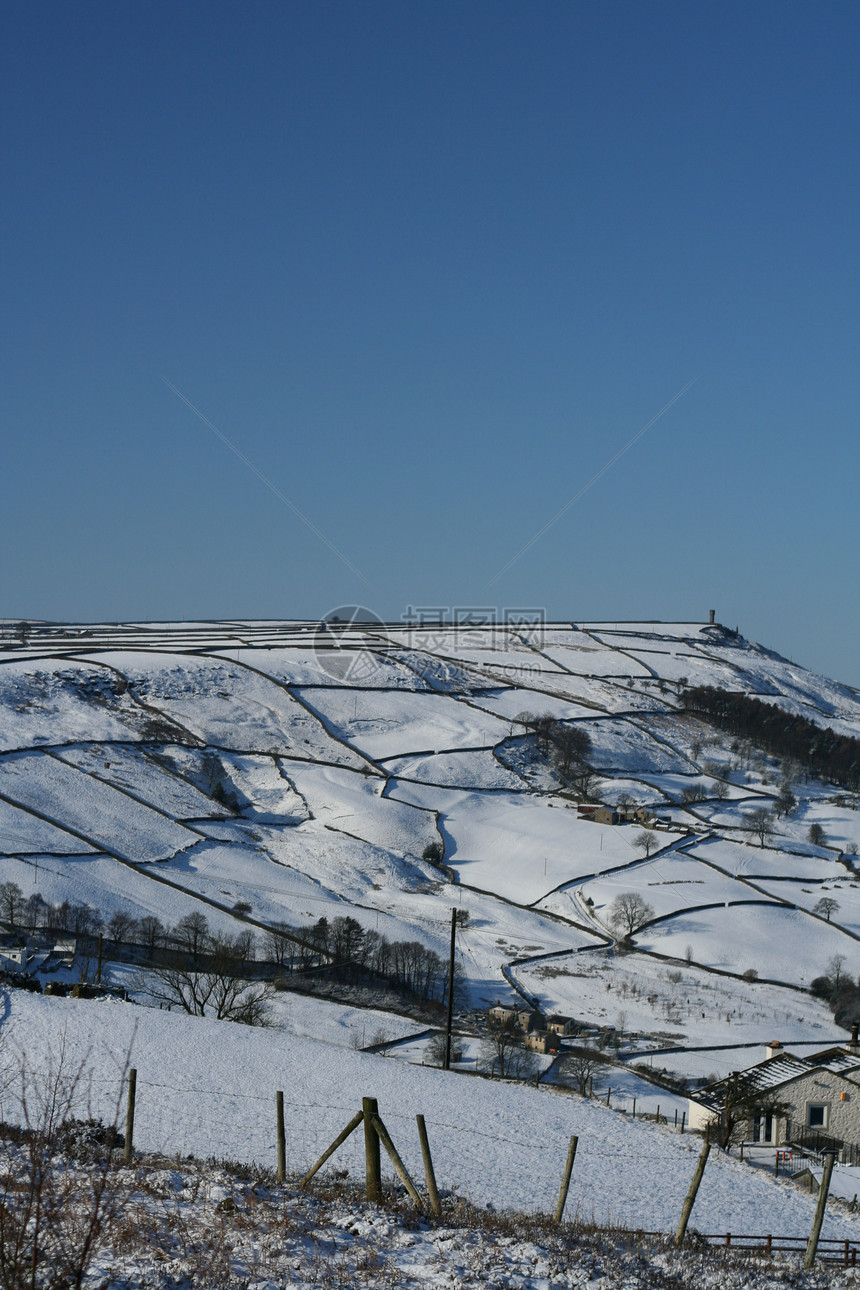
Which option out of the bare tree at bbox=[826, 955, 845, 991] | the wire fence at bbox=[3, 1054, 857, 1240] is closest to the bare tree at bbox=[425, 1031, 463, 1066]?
the wire fence at bbox=[3, 1054, 857, 1240]

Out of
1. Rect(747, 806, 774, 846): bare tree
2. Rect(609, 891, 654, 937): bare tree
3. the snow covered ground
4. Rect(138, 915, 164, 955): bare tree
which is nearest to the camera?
the snow covered ground

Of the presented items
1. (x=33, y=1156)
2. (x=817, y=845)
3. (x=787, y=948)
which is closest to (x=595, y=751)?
(x=817, y=845)

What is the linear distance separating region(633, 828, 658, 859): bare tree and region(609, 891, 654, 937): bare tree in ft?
26.5

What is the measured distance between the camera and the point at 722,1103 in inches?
1025

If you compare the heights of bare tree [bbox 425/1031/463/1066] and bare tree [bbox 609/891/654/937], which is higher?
bare tree [bbox 609/891/654/937]

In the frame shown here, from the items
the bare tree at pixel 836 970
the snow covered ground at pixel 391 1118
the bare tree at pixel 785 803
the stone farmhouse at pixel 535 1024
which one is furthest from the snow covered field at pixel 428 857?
the stone farmhouse at pixel 535 1024

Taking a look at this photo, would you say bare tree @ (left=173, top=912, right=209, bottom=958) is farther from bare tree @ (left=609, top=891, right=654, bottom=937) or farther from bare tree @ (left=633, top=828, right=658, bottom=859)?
bare tree @ (left=633, top=828, right=658, bottom=859)

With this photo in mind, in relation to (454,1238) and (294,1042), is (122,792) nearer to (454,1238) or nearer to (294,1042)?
(294,1042)

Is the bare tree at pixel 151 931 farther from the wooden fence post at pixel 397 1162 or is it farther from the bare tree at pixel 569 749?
the bare tree at pixel 569 749

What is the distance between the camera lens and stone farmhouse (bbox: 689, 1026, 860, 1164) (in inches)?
1016

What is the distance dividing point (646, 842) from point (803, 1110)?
132ft

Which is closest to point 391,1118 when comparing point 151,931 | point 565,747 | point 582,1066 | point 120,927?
point 582,1066

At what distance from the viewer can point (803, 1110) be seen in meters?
26.1

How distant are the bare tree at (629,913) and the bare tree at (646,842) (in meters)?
8.06
